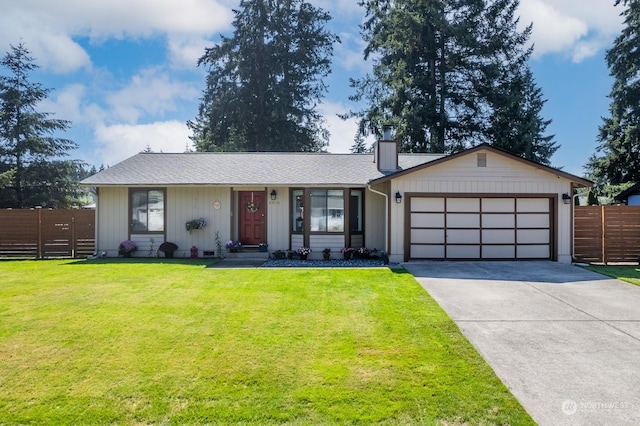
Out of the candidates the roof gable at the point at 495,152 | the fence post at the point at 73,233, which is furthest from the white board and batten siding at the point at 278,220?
the fence post at the point at 73,233

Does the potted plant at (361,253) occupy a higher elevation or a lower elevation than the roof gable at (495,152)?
lower

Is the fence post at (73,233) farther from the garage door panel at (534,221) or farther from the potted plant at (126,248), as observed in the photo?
the garage door panel at (534,221)

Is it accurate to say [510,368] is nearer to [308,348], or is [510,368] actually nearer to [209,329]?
[308,348]

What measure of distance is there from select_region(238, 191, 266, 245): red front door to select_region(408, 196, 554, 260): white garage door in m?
4.84

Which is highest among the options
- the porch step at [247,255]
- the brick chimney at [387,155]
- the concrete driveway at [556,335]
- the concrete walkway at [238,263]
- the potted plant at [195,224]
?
the brick chimney at [387,155]

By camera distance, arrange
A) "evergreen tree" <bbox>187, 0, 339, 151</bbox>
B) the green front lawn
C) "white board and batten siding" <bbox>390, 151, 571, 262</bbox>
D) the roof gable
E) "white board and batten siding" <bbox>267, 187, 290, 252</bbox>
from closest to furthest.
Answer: the green front lawn < the roof gable < "white board and batten siding" <bbox>390, 151, 571, 262</bbox> < "white board and batten siding" <bbox>267, 187, 290, 252</bbox> < "evergreen tree" <bbox>187, 0, 339, 151</bbox>

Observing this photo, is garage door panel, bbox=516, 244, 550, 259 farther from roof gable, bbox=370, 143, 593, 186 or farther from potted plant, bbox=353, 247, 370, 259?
potted plant, bbox=353, 247, 370, 259

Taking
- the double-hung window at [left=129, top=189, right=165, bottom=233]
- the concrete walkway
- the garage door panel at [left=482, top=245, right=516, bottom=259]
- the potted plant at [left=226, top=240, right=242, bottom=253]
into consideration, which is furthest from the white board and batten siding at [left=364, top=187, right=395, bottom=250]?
the double-hung window at [left=129, top=189, right=165, bottom=233]

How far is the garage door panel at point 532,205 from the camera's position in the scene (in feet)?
35.6

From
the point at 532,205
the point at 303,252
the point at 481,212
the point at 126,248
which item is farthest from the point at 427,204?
the point at 126,248

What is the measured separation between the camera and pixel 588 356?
13.3 ft
